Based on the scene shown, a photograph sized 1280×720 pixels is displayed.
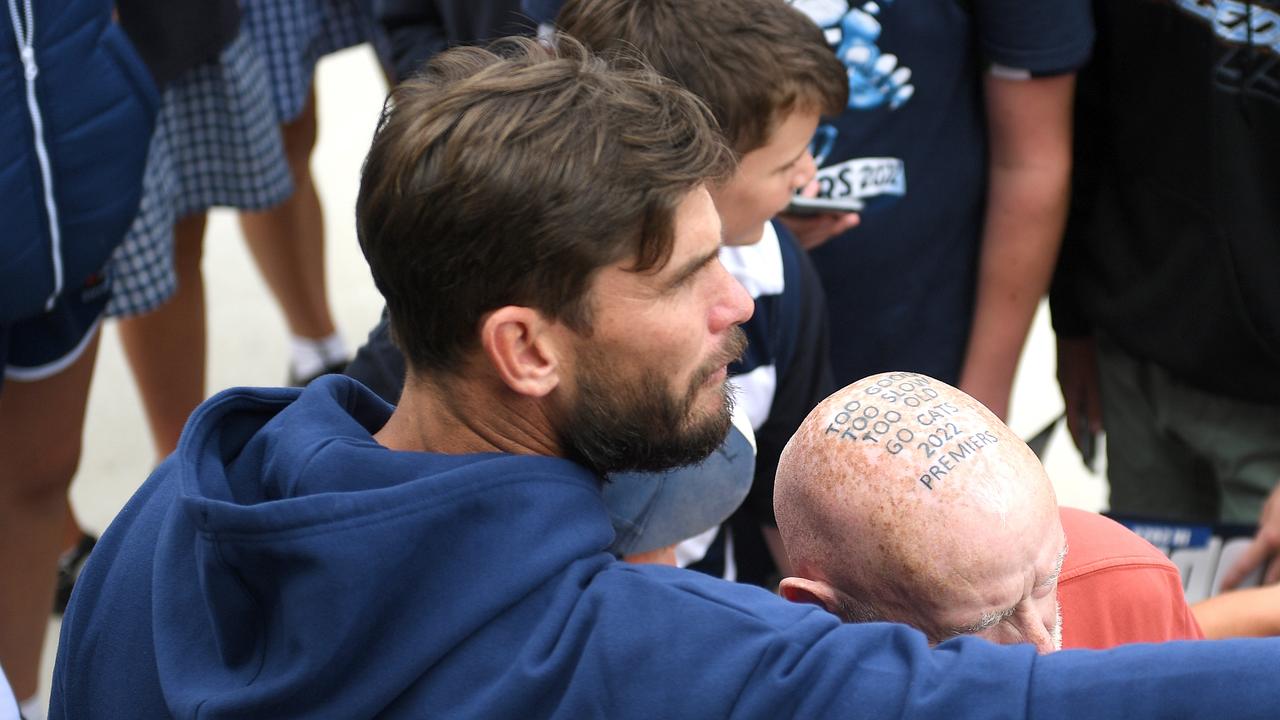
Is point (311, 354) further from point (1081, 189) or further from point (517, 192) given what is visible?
point (517, 192)

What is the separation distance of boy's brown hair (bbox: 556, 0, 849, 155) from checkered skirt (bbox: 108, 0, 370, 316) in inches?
48.6

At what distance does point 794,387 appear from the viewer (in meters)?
1.75

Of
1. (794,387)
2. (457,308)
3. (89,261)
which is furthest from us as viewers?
(89,261)

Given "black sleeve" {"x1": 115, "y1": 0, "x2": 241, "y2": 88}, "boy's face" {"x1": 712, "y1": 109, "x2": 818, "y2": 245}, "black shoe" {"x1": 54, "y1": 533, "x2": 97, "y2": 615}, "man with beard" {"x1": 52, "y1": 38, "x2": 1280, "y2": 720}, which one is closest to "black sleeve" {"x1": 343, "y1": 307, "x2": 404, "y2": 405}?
"man with beard" {"x1": 52, "y1": 38, "x2": 1280, "y2": 720}

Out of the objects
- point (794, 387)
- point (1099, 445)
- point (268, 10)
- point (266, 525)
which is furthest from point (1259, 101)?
point (268, 10)

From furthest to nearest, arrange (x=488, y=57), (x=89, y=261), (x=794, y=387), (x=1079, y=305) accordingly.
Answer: (x=1079, y=305) → (x=89, y=261) → (x=794, y=387) → (x=488, y=57)

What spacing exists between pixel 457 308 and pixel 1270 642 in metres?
0.66

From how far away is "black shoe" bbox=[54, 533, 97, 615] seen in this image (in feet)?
9.07

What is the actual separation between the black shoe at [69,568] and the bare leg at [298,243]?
0.86 metres

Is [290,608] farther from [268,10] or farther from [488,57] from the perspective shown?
[268,10]

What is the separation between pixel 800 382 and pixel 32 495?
1.44m

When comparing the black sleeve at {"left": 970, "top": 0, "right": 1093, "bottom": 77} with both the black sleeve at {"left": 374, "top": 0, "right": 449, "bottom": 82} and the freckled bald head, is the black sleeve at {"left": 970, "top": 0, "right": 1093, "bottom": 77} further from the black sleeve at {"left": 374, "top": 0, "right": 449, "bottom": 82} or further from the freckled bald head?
the black sleeve at {"left": 374, "top": 0, "right": 449, "bottom": 82}

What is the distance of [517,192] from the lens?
3.45ft

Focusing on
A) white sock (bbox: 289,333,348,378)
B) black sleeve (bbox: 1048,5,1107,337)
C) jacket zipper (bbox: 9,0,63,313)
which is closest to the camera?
jacket zipper (bbox: 9,0,63,313)
